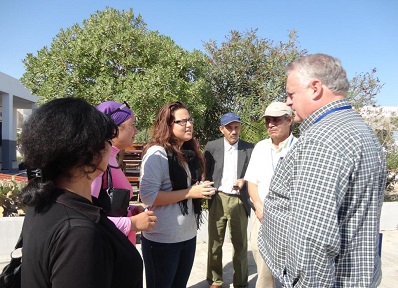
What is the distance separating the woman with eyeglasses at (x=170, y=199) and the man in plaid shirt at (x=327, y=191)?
904 millimetres

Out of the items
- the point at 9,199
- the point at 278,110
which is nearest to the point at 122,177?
the point at 278,110

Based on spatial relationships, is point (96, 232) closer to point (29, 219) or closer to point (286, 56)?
point (29, 219)

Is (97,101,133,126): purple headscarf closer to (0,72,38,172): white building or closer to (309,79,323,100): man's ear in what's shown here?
(309,79,323,100): man's ear

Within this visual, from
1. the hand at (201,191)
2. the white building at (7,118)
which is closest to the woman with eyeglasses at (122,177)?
the hand at (201,191)

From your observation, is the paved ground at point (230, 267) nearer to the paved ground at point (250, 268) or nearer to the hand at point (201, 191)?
the paved ground at point (250, 268)

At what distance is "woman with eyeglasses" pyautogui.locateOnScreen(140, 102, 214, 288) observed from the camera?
2.32 meters

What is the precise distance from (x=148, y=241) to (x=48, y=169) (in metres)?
1.43

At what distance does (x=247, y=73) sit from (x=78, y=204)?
7752 mm

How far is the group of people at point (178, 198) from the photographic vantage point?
3.28 feet

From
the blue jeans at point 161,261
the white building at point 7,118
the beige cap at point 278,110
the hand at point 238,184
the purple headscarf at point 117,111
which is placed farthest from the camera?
the white building at point 7,118

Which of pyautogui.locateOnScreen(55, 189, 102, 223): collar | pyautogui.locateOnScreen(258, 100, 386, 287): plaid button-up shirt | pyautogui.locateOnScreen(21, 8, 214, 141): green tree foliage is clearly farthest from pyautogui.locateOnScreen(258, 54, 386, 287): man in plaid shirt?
pyautogui.locateOnScreen(21, 8, 214, 141): green tree foliage

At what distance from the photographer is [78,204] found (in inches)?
40.9

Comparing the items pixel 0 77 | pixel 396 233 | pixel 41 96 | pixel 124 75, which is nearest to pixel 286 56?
pixel 124 75

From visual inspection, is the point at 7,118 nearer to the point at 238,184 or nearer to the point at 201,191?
the point at 238,184
